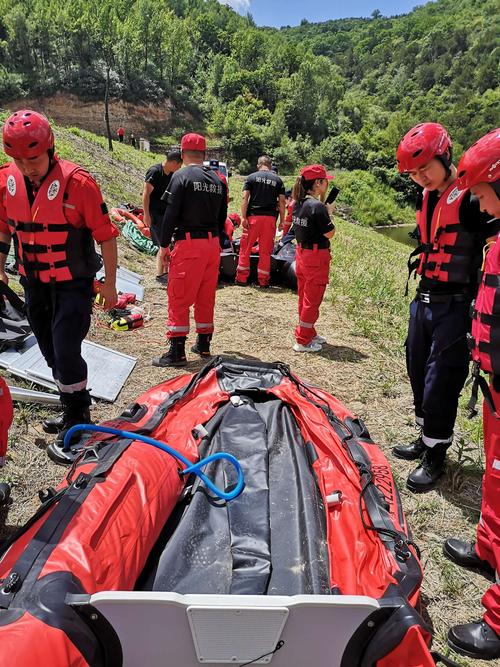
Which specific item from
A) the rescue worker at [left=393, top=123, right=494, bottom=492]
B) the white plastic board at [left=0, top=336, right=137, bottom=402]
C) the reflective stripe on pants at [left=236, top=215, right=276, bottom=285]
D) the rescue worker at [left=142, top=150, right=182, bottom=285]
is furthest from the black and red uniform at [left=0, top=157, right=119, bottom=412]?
the reflective stripe on pants at [left=236, top=215, right=276, bottom=285]

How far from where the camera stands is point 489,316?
2066 millimetres

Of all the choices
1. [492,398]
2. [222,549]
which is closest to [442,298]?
[492,398]

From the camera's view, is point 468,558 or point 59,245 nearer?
point 468,558

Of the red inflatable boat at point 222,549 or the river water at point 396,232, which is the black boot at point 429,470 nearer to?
the red inflatable boat at point 222,549

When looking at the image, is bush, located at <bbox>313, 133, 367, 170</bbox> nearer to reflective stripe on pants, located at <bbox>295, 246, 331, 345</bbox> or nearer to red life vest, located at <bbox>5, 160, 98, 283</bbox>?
reflective stripe on pants, located at <bbox>295, 246, 331, 345</bbox>

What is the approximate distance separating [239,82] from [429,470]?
8137 centimetres

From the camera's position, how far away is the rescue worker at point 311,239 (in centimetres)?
463

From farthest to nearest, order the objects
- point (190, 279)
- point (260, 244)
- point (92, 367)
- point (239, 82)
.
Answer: point (239, 82)
point (260, 244)
point (190, 279)
point (92, 367)

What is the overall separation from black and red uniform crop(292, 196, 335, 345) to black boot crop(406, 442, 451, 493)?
229 cm

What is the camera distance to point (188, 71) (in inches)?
Answer: 3031

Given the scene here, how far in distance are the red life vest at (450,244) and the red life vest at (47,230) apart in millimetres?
2170

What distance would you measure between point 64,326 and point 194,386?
89 cm

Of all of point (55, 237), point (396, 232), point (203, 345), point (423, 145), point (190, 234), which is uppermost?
point (423, 145)

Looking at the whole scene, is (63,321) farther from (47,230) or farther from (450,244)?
(450,244)
